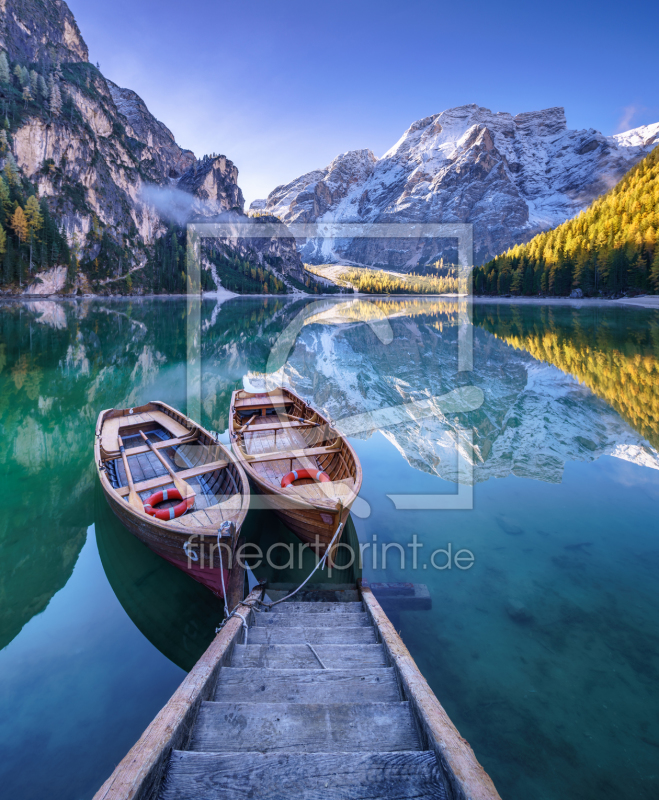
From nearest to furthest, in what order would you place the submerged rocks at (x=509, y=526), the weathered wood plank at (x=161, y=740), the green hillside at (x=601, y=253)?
the weathered wood plank at (x=161, y=740) < the submerged rocks at (x=509, y=526) < the green hillside at (x=601, y=253)

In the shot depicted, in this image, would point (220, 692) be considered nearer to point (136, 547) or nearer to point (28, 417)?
point (136, 547)

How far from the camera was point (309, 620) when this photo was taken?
16.8 feet

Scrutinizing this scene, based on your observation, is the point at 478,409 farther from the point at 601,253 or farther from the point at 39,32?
the point at 39,32

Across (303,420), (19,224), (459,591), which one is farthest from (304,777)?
(19,224)

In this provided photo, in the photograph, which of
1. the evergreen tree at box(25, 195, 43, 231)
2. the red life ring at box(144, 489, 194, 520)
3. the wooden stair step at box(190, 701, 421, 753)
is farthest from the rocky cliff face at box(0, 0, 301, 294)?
the wooden stair step at box(190, 701, 421, 753)

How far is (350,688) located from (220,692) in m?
1.20

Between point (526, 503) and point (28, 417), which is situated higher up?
point (28, 417)

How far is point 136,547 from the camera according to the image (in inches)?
296

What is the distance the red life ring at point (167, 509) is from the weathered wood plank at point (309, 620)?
246 centimetres

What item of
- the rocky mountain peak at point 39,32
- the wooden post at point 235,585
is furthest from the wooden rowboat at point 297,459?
the rocky mountain peak at point 39,32

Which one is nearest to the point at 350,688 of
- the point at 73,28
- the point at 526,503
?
the point at 526,503

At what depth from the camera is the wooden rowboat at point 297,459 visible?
6.64 meters

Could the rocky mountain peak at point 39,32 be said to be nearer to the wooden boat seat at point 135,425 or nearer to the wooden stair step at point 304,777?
the wooden boat seat at point 135,425

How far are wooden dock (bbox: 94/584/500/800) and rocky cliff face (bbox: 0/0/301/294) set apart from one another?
111656mm
